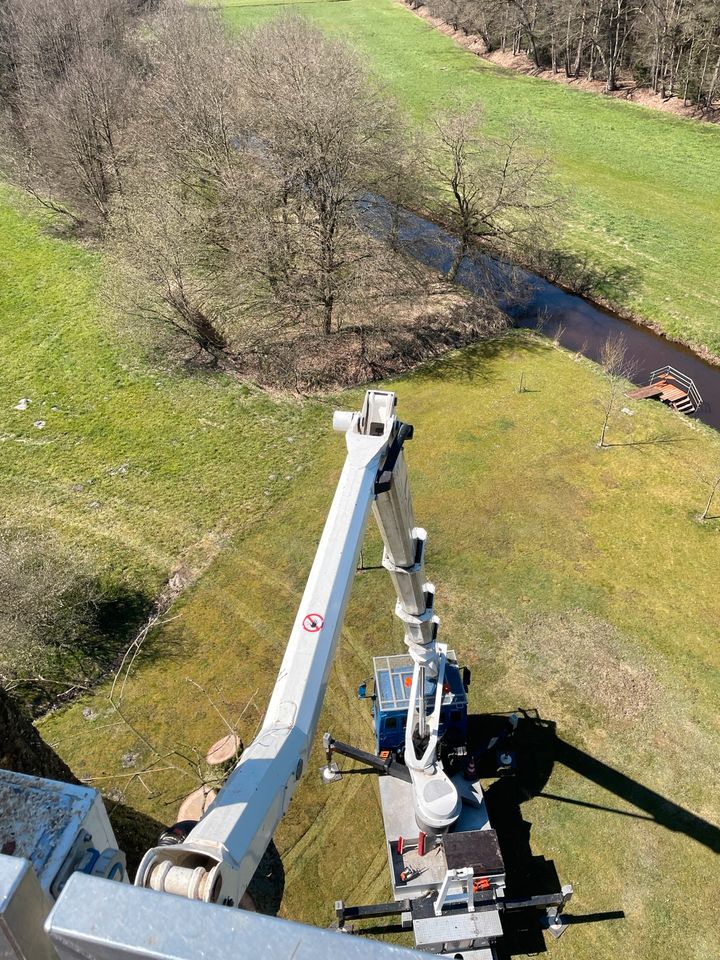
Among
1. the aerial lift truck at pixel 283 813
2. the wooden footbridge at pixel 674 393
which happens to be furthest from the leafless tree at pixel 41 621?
the wooden footbridge at pixel 674 393

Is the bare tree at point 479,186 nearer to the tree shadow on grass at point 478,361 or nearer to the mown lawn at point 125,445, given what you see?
the tree shadow on grass at point 478,361

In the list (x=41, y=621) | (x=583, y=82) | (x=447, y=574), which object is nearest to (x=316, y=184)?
(x=447, y=574)

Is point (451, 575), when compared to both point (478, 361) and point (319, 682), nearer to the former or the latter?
point (478, 361)

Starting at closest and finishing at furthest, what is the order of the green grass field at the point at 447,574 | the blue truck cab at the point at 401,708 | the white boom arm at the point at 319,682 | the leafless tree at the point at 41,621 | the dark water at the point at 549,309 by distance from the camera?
the white boom arm at the point at 319,682 → the green grass field at the point at 447,574 → the blue truck cab at the point at 401,708 → the leafless tree at the point at 41,621 → the dark water at the point at 549,309

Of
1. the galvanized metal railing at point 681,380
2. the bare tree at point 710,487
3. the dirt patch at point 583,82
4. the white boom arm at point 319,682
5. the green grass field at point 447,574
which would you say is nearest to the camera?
the white boom arm at point 319,682

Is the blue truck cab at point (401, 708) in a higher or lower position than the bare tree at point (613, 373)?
lower

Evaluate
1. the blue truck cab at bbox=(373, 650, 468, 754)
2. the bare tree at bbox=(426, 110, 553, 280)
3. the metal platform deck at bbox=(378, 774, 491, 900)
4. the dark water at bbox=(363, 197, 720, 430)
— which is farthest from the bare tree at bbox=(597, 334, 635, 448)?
the metal platform deck at bbox=(378, 774, 491, 900)

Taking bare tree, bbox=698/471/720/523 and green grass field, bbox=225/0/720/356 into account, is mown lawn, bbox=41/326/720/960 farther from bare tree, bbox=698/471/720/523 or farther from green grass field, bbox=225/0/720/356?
green grass field, bbox=225/0/720/356
